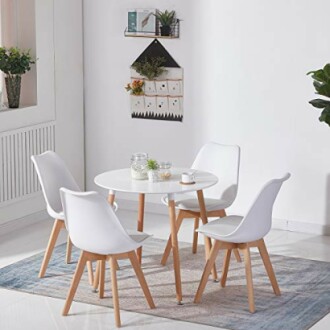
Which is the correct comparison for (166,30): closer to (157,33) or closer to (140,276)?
(157,33)

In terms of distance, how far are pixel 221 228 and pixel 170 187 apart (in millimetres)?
403

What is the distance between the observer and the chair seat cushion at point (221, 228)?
18.0 feet

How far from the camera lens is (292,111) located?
7.13m

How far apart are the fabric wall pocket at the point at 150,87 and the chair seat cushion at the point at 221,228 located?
7.12 feet

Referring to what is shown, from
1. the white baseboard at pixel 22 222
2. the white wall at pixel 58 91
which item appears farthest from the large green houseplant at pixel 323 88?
the white baseboard at pixel 22 222

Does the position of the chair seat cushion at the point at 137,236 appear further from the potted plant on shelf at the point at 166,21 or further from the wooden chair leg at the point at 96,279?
the potted plant on shelf at the point at 166,21

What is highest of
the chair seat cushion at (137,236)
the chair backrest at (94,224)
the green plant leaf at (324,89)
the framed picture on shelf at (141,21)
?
the framed picture on shelf at (141,21)

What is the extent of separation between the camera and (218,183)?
6469mm

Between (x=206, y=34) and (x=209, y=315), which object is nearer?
(x=209, y=315)

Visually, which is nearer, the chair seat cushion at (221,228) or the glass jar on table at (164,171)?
the chair seat cushion at (221,228)

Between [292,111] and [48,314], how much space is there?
2.70m

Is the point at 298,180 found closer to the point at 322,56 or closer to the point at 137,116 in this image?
the point at 322,56

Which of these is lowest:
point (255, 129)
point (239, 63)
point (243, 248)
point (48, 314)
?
point (48, 314)

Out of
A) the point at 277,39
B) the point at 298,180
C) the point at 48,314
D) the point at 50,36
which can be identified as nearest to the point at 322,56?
the point at 277,39
